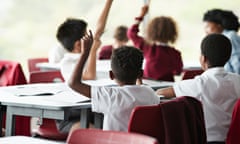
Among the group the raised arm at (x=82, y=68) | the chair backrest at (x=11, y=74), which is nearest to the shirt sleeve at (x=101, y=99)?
the raised arm at (x=82, y=68)

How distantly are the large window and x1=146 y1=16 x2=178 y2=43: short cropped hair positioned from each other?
2.09 m

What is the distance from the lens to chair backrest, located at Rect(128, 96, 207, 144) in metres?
2.67

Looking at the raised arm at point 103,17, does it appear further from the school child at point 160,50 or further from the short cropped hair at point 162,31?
the short cropped hair at point 162,31

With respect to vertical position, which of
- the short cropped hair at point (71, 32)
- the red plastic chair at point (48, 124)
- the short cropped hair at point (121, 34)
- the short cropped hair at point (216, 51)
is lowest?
the red plastic chair at point (48, 124)

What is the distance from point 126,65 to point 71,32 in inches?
69.8

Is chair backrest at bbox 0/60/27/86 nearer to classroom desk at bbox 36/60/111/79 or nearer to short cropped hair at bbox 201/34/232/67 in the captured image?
classroom desk at bbox 36/60/111/79

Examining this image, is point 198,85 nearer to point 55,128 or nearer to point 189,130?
point 189,130

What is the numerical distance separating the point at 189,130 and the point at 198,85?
61cm

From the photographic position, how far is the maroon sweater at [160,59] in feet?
18.3

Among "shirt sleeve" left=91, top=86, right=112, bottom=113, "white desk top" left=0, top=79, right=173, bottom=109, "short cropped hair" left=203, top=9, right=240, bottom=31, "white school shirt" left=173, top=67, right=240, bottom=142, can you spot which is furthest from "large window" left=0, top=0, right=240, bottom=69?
"shirt sleeve" left=91, top=86, right=112, bottom=113

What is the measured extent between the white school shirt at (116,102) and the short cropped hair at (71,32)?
179 cm

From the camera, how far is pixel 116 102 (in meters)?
3.12

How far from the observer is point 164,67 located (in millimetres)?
5602

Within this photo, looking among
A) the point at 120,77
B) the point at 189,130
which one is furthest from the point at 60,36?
the point at 189,130
